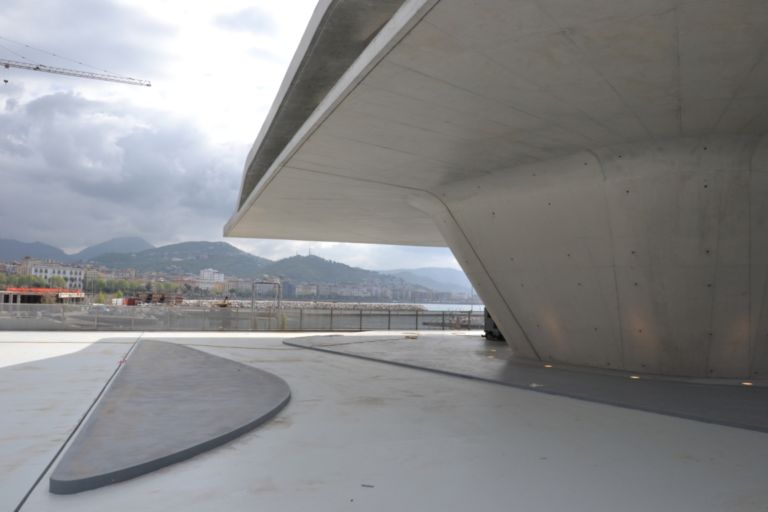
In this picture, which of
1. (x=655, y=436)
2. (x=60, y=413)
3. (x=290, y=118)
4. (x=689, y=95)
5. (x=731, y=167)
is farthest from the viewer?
(x=290, y=118)

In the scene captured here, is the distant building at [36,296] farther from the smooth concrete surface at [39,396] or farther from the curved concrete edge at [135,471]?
the curved concrete edge at [135,471]

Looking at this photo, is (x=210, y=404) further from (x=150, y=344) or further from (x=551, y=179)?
(x=150, y=344)

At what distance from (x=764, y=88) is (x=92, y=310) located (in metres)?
Result: 24.3

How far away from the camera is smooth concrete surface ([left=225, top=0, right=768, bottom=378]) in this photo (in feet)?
19.8

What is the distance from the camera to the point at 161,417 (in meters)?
6.51

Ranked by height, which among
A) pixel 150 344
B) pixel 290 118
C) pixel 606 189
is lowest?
pixel 150 344

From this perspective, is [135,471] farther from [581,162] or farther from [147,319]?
[147,319]

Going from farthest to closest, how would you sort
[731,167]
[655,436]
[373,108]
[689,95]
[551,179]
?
[551,179]
[731,167]
[373,108]
[689,95]
[655,436]

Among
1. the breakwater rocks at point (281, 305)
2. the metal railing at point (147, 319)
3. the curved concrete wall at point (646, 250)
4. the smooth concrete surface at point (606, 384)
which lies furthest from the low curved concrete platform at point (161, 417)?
the breakwater rocks at point (281, 305)

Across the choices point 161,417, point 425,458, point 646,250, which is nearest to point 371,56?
point 425,458

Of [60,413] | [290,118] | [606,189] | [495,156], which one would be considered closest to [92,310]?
[290,118]

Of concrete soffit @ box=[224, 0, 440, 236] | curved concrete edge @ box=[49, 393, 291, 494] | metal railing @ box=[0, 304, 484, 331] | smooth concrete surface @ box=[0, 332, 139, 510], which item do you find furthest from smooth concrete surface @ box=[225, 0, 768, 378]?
metal railing @ box=[0, 304, 484, 331]

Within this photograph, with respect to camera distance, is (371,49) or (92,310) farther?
(92,310)

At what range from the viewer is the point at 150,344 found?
16734 mm
